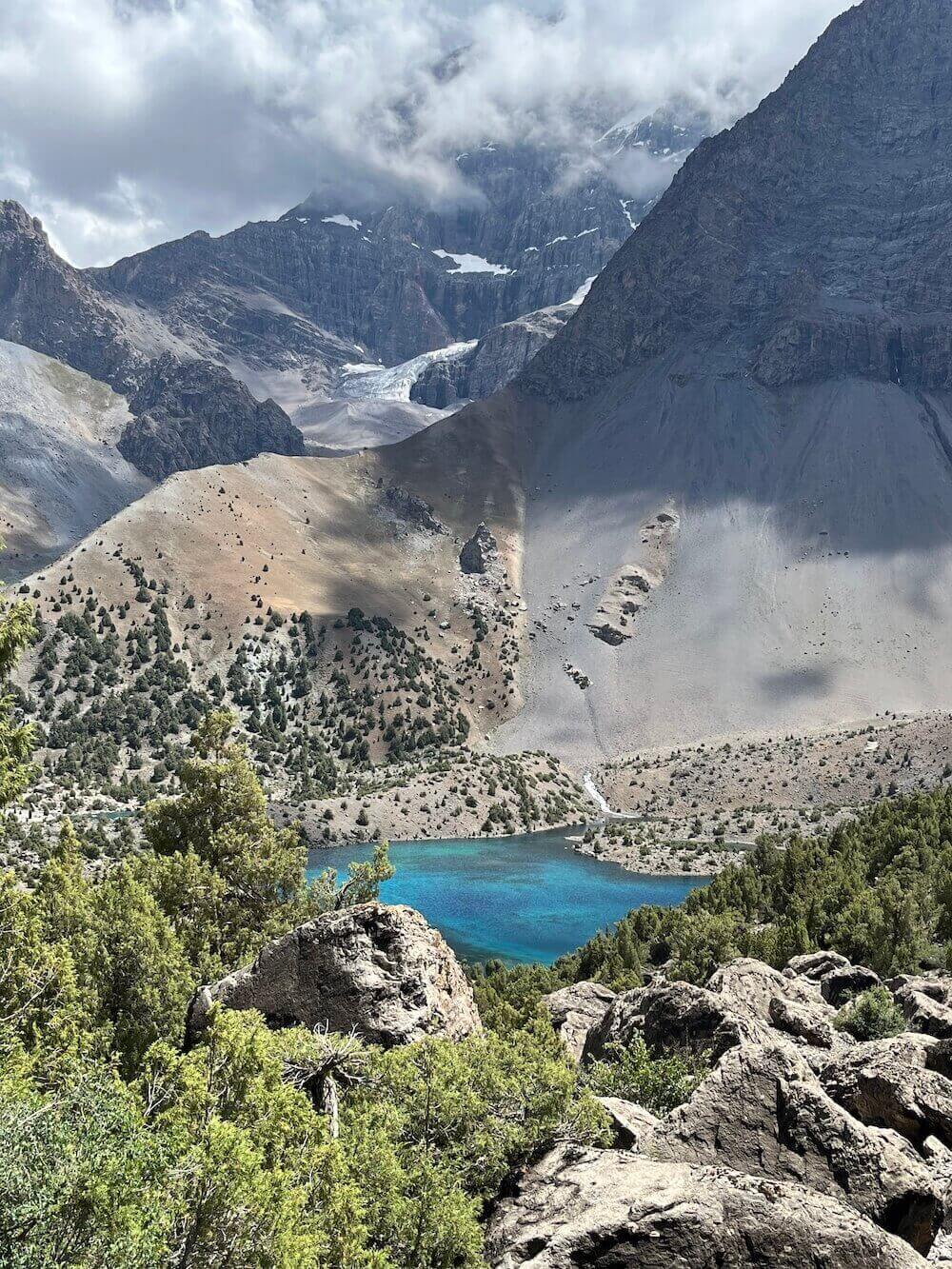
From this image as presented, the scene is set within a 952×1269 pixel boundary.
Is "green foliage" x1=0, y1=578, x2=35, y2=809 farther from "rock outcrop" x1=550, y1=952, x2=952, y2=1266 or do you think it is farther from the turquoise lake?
the turquoise lake

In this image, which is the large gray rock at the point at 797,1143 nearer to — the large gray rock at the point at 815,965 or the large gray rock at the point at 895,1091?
the large gray rock at the point at 895,1091

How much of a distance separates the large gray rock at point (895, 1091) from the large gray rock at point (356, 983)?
6264mm

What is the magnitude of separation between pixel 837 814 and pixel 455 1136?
91482 millimetres

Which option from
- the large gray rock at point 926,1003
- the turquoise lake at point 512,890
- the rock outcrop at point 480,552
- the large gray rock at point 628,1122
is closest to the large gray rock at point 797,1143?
the large gray rock at point 628,1122

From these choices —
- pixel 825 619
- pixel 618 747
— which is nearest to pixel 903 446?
pixel 825 619

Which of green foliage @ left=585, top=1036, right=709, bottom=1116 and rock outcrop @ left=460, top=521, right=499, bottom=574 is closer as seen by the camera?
green foliage @ left=585, top=1036, right=709, bottom=1116

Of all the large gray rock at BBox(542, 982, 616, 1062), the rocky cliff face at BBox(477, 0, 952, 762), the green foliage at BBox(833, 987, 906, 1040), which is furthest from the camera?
the rocky cliff face at BBox(477, 0, 952, 762)

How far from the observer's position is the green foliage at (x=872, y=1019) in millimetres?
20828

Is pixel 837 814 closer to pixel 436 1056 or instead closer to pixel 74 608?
pixel 436 1056

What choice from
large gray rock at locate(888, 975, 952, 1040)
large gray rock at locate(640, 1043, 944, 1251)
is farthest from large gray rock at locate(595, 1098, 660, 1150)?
large gray rock at locate(888, 975, 952, 1040)

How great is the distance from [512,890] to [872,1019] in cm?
6272

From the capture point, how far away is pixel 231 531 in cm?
15912

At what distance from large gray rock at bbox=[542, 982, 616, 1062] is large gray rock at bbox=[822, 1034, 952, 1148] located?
948 centimetres

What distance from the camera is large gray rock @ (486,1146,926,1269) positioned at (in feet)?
33.2
